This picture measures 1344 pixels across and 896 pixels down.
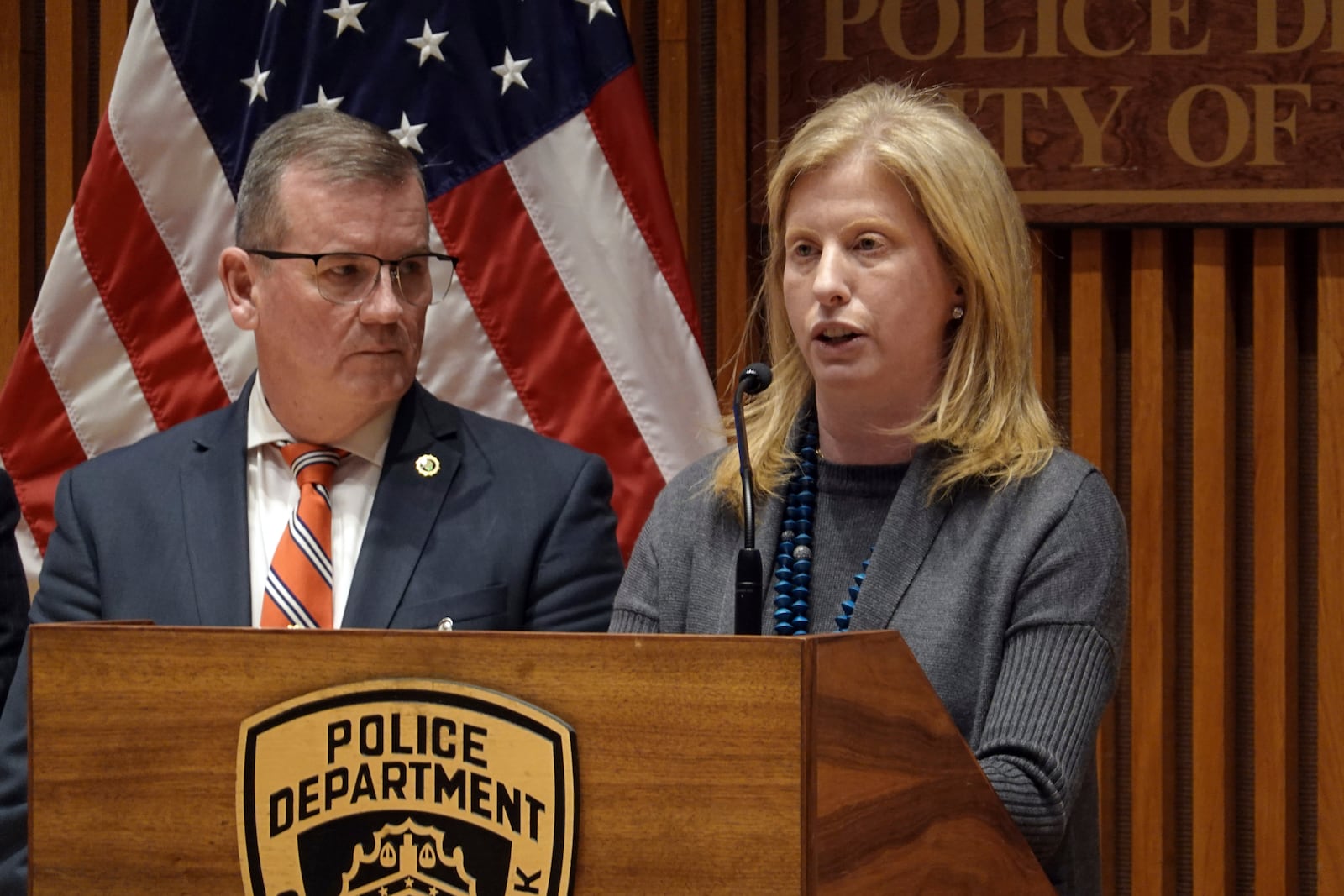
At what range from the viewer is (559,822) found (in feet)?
4.00

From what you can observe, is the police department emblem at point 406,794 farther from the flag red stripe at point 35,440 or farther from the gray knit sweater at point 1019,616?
the flag red stripe at point 35,440

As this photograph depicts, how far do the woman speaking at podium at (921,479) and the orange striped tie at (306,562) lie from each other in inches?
18.9

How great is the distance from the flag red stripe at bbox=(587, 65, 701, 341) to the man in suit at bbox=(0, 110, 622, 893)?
651mm

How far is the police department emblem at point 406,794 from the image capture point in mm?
1228

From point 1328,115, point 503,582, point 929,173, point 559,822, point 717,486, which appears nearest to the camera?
point 559,822

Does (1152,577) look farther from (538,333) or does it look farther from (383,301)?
(383,301)

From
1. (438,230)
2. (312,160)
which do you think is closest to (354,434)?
(312,160)

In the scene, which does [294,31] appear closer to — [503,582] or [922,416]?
[503,582]

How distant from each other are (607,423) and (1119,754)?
3.95ft

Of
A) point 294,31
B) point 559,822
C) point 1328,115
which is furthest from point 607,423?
point 559,822

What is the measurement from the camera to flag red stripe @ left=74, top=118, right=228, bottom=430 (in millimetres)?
3123

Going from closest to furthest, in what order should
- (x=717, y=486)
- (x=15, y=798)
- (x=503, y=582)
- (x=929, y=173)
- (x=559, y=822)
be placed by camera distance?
(x=559, y=822), (x=929, y=173), (x=717, y=486), (x=15, y=798), (x=503, y=582)

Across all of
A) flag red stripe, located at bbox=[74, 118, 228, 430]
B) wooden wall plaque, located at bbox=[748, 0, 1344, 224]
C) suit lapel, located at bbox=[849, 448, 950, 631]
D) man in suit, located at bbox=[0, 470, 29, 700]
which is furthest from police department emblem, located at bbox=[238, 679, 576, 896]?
wooden wall plaque, located at bbox=[748, 0, 1344, 224]

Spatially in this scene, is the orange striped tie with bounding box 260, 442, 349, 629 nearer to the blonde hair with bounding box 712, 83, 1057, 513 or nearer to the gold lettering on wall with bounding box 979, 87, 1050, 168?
the blonde hair with bounding box 712, 83, 1057, 513
